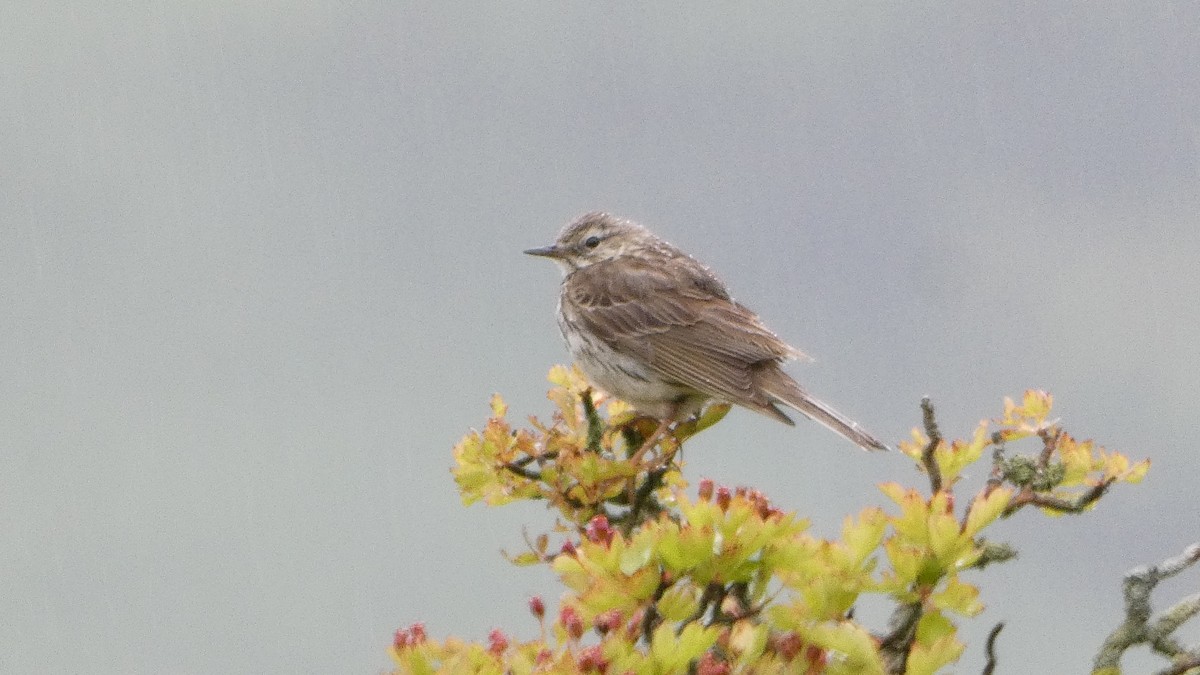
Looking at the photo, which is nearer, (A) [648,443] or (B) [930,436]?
(B) [930,436]

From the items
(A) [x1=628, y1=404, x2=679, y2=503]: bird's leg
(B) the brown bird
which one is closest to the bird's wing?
(B) the brown bird

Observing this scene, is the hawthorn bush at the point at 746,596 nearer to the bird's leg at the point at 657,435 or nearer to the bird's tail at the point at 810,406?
the bird's leg at the point at 657,435

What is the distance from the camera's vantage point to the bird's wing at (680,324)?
846 cm

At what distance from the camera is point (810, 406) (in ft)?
26.9

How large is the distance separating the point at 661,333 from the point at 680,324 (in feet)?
0.62

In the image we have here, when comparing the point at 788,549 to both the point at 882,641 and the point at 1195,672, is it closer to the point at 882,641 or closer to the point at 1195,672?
the point at 882,641

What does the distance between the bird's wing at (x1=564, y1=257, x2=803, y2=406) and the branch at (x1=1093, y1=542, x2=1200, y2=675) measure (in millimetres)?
4029

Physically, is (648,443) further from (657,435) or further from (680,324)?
(680,324)

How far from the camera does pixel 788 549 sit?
3.51 meters

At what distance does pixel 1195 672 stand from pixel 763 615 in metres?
1.17

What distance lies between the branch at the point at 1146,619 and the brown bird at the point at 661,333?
3.08 meters

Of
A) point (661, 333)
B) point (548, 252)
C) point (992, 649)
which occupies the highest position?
point (548, 252)

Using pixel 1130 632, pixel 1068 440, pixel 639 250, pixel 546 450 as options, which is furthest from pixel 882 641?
pixel 639 250

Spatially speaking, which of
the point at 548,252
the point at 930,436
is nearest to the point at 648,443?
the point at 930,436
